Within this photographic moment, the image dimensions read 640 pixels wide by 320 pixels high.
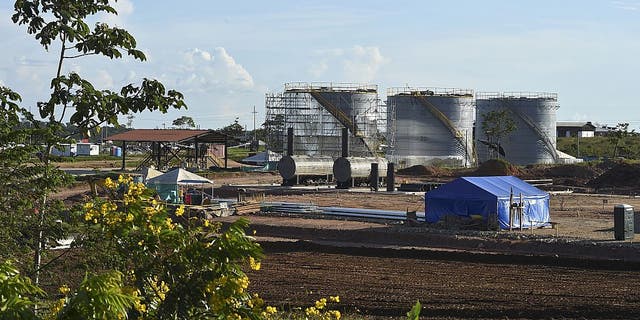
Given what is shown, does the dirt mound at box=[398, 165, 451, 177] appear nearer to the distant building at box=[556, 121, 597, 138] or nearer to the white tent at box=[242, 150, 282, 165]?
the white tent at box=[242, 150, 282, 165]

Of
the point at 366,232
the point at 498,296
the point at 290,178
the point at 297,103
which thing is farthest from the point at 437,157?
the point at 498,296

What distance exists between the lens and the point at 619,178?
6384cm

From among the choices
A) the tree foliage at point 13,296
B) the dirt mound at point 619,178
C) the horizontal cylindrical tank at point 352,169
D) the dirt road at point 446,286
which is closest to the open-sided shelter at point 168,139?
the horizontal cylindrical tank at point 352,169

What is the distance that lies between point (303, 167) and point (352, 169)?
3.47m

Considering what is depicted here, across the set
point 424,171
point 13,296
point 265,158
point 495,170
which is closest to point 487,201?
point 13,296

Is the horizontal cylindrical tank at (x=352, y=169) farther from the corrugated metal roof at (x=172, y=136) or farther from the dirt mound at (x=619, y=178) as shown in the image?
the corrugated metal roof at (x=172, y=136)

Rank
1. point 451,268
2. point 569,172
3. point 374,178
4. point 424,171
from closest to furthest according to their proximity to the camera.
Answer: point 451,268
point 374,178
point 569,172
point 424,171

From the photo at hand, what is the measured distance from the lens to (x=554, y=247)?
2978cm

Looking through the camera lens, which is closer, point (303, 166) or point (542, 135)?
point (303, 166)

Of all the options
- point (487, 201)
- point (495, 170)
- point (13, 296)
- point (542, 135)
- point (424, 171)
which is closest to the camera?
point (13, 296)

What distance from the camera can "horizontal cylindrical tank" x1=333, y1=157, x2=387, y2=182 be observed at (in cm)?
5959

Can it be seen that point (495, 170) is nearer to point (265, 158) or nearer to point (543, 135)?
point (543, 135)

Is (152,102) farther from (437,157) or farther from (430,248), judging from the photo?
(437,157)

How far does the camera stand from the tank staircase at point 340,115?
7850 centimetres
